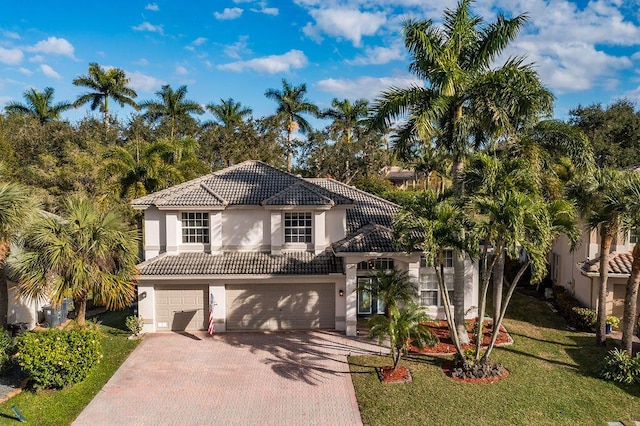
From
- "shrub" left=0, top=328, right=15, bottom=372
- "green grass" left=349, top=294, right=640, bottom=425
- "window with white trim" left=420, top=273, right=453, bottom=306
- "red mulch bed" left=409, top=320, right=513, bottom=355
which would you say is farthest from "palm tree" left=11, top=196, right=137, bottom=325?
"window with white trim" left=420, top=273, right=453, bottom=306

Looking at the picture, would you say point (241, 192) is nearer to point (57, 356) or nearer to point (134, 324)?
point (134, 324)

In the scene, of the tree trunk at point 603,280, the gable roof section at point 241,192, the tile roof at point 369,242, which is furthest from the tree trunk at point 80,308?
the tree trunk at point 603,280

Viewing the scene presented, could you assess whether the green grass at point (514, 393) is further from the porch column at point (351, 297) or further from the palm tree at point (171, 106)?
the palm tree at point (171, 106)

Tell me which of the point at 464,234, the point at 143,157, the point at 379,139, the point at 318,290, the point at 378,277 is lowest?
the point at 318,290

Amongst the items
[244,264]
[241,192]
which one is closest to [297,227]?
[244,264]

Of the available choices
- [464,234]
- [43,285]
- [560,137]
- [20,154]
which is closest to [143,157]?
[43,285]

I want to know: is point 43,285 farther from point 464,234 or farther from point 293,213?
point 464,234
